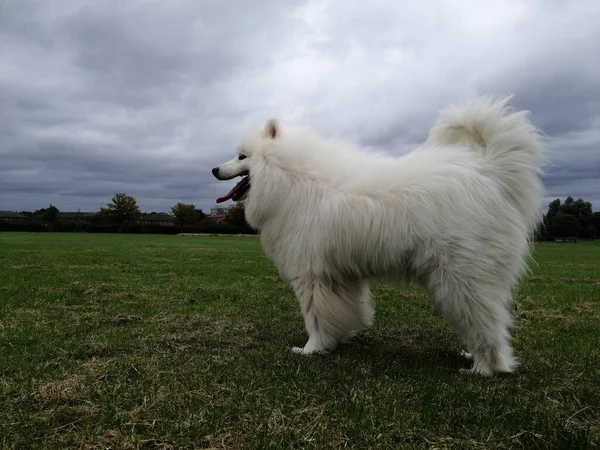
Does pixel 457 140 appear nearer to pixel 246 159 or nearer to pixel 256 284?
pixel 246 159

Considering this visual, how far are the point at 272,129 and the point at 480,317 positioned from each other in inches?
115

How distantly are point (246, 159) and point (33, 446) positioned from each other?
3.50 m

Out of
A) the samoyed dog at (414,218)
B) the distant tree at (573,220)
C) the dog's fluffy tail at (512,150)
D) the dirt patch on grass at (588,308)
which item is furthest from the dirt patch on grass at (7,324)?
the distant tree at (573,220)

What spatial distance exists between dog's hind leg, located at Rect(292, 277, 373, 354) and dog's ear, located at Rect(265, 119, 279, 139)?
5.38 ft

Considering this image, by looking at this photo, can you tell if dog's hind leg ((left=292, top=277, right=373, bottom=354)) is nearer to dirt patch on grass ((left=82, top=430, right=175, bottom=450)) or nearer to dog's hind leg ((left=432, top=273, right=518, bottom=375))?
dog's hind leg ((left=432, top=273, right=518, bottom=375))

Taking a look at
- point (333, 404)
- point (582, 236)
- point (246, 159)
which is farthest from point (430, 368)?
point (582, 236)

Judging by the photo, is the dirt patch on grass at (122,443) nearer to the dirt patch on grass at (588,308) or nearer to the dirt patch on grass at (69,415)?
the dirt patch on grass at (69,415)

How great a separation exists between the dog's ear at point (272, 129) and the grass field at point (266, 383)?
2297 millimetres

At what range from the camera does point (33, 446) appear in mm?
2557

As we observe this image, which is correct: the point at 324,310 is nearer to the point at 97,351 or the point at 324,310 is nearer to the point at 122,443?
the point at 97,351

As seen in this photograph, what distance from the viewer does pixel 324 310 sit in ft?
15.5

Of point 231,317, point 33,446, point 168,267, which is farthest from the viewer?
point 168,267

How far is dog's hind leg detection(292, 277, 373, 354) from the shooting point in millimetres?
4730

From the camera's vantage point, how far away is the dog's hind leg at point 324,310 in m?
4.73
